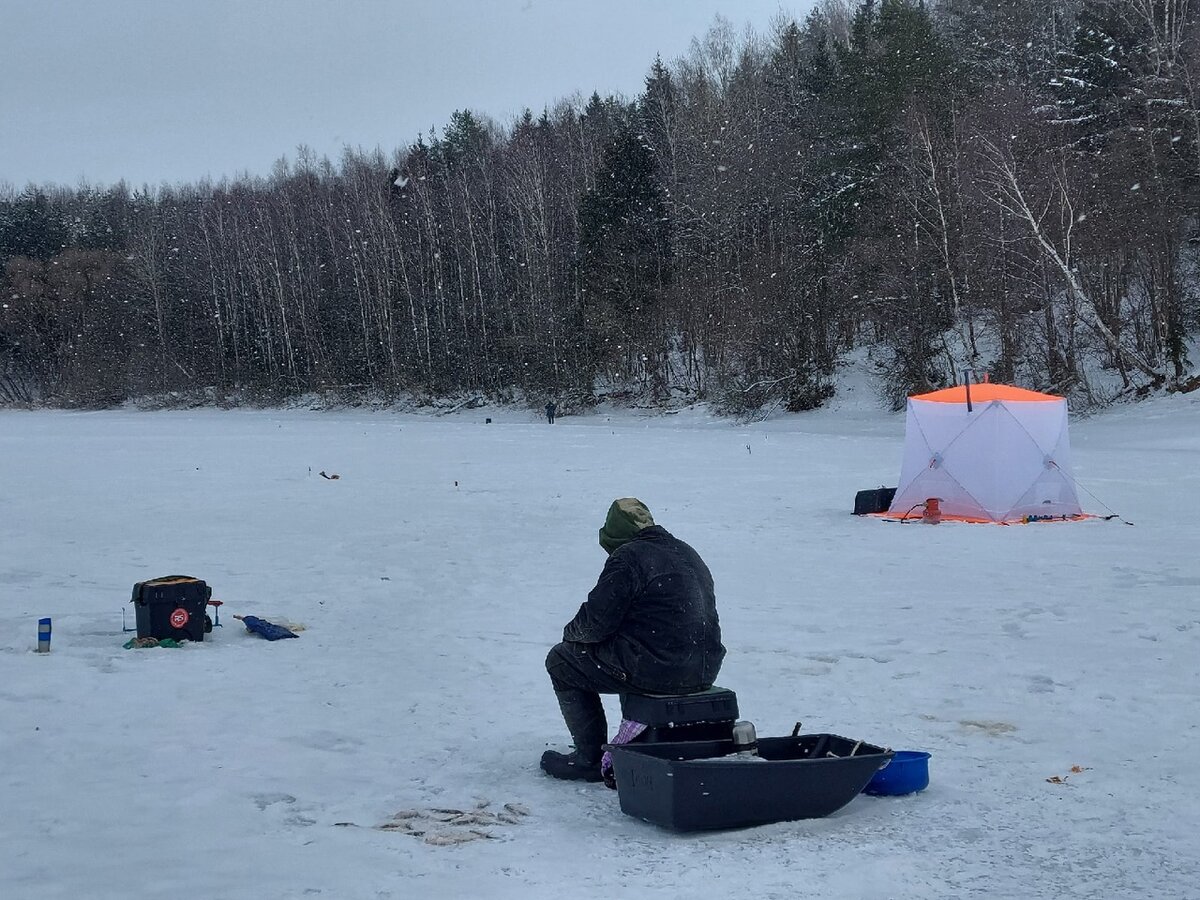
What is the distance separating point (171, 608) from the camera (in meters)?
8.14

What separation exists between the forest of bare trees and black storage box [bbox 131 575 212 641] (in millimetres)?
24622

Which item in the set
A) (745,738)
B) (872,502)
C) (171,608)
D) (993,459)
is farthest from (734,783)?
(872,502)

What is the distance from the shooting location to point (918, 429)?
48.6 ft

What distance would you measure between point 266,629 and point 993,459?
899 cm

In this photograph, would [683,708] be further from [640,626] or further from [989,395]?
[989,395]

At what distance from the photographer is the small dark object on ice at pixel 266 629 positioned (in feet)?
27.4

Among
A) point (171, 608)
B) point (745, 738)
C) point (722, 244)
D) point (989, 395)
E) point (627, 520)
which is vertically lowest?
point (745, 738)

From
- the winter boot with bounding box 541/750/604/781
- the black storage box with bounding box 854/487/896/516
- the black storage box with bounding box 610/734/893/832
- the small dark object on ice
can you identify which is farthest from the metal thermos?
the black storage box with bounding box 854/487/896/516

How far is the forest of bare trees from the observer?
30.8 m

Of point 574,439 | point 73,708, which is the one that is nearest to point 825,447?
point 574,439

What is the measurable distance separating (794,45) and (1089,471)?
39510 millimetres

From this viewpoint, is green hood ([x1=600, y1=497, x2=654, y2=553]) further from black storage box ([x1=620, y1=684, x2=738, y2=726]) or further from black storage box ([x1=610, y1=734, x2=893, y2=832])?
black storage box ([x1=610, y1=734, x2=893, y2=832])

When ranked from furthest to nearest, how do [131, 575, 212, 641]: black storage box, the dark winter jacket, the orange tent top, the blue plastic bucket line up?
1. the orange tent top
2. [131, 575, 212, 641]: black storage box
3. the dark winter jacket
4. the blue plastic bucket

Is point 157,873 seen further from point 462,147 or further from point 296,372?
point 462,147
